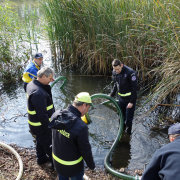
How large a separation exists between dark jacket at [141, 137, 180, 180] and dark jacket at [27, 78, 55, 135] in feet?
6.40

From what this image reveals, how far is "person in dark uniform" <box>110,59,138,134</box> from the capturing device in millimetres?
4449

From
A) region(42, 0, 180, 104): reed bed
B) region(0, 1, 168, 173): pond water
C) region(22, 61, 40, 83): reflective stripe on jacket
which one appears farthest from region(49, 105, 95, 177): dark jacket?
region(42, 0, 180, 104): reed bed

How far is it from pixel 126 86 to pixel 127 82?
103mm

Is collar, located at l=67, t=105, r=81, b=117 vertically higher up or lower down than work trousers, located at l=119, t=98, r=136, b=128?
higher up

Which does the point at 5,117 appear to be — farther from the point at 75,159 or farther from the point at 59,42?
the point at 59,42

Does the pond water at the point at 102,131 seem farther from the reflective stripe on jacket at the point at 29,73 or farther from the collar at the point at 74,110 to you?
the collar at the point at 74,110

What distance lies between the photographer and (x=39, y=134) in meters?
3.46

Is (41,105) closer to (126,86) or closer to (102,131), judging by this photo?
(126,86)

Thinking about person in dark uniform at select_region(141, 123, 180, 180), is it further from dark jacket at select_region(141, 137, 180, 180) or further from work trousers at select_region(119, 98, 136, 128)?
work trousers at select_region(119, 98, 136, 128)

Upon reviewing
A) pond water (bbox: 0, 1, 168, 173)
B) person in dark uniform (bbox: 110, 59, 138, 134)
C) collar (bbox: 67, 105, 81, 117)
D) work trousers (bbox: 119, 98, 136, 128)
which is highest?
collar (bbox: 67, 105, 81, 117)

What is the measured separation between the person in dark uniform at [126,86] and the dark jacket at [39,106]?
1.82 m

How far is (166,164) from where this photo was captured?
5.43ft

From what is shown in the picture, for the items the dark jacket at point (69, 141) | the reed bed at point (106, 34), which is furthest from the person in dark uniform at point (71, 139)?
the reed bed at point (106, 34)

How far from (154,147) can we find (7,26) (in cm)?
673
